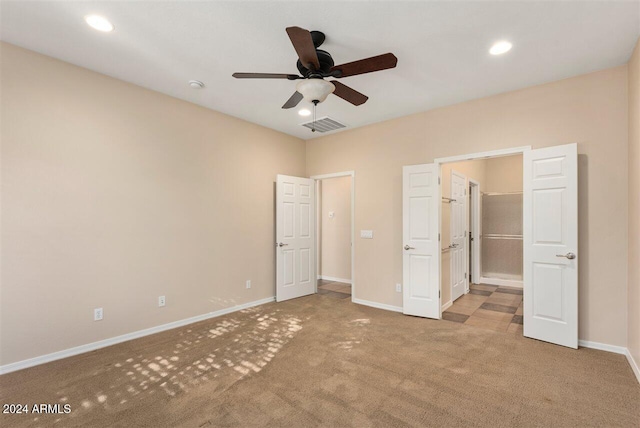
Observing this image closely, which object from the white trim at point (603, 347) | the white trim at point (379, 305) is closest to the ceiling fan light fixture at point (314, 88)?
the white trim at point (379, 305)

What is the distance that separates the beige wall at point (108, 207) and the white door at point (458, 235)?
3.27m

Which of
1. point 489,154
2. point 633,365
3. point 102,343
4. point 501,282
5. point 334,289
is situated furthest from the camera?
point 501,282

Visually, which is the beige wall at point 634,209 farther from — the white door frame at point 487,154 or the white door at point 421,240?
the white door at point 421,240

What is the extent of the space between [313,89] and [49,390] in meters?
3.19

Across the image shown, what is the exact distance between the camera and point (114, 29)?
249cm

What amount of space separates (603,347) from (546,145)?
2178 mm

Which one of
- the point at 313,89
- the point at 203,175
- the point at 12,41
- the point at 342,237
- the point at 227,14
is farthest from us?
the point at 342,237

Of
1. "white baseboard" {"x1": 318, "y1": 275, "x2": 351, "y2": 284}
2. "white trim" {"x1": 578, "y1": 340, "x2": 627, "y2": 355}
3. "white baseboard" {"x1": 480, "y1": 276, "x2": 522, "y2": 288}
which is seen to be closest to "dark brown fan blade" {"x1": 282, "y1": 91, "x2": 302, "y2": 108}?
"white trim" {"x1": 578, "y1": 340, "x2": 627, "y2": 355}

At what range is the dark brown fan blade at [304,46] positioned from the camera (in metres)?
1.91

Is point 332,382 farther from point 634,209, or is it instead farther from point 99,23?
point 99,23

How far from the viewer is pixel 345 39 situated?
102 inches

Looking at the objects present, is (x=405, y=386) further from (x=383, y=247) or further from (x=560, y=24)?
(x=560, y=24)

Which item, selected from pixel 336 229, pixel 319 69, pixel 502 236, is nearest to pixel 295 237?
pixel 336 229

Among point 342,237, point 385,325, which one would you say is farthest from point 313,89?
point 342,237
